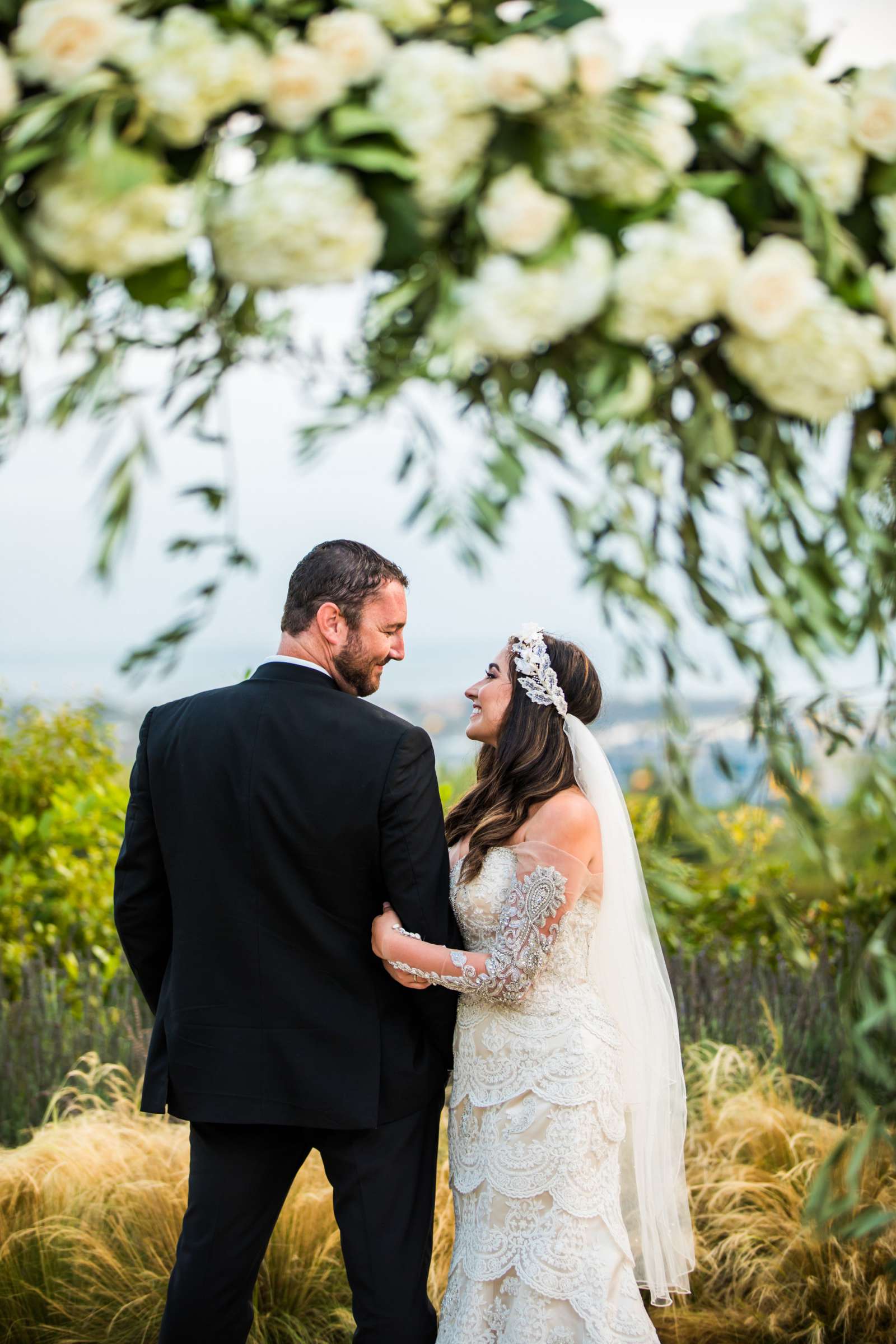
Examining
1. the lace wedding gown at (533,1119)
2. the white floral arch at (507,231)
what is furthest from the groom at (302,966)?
the white floral arch at (507,231)

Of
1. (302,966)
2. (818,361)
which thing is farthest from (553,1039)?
(818,361)

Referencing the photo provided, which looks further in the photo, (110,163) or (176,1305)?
(176,1305)

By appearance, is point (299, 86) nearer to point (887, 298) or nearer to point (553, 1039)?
point (887, 298)

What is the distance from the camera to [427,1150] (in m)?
2.51

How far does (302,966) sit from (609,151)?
1771mm

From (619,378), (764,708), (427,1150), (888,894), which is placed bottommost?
(888,894)

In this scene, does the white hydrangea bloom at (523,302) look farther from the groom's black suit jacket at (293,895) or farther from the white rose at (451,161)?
the groom's black suit jacket at (293,895)

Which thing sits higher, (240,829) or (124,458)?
A: (124,458)

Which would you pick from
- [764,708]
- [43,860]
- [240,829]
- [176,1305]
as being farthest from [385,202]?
[43,860]

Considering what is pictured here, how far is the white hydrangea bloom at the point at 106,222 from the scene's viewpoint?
102cm

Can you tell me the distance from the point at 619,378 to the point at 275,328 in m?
0.34

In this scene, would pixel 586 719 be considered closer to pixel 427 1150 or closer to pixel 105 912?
pixel 427 1150

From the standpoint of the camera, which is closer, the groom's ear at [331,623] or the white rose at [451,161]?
the white rose at [451,161]

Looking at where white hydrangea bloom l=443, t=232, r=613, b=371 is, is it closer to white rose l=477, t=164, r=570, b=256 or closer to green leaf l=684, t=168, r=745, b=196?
white rose l=477, t=164, r=570, b=256
